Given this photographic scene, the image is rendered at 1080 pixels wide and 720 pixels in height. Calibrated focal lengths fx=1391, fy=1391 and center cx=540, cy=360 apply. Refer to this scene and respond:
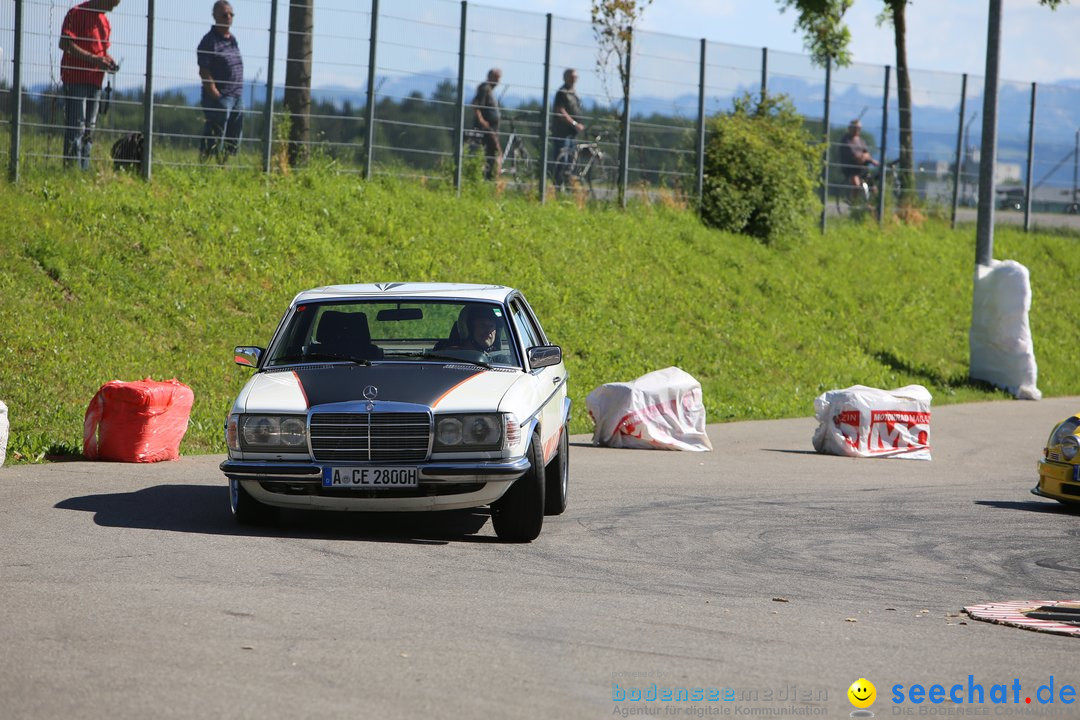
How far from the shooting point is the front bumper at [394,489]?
8.70 meters

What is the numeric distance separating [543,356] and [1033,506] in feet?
15.4

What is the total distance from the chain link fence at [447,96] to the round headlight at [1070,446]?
13.7 metres

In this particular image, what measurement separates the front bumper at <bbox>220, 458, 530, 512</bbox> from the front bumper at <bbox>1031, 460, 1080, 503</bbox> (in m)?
4.89

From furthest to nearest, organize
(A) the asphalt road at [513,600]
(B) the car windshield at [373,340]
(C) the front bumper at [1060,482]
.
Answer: (C) the front bumper at [1060,482]
(B) the car windshield at [373,340]
(A) the asphalt road at [513,600]

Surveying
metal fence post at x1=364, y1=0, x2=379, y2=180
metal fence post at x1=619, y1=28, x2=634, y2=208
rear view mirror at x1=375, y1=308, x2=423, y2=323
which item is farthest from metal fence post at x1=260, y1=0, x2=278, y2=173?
rear view mirror at x1=375, y1=308, x2=423, y2=323

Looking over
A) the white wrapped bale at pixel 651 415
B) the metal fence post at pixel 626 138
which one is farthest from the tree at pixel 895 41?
the white wrapped bale at pixel 651 415

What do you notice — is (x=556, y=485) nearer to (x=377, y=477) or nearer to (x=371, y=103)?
(x=377, y=477)

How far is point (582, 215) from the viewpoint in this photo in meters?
24.7

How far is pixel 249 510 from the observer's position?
30.2 feet

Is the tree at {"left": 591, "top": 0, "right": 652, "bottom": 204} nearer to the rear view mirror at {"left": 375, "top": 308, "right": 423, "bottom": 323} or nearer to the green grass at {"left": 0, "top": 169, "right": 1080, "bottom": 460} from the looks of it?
the green grass at {"left": 0, "top": 169, "right": 1080, "bottom": 460}

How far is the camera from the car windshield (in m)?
9.69

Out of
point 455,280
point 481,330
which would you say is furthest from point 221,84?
point 481,330

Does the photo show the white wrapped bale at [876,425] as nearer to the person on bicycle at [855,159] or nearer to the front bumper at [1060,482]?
the front bumper at [1060,482]

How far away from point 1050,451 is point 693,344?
408 inches
